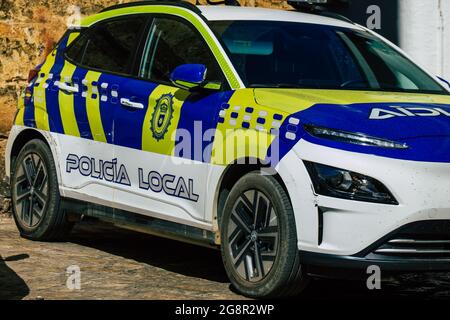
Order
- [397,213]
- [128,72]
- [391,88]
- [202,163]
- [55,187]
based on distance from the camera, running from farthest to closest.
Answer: [55,187], [128,72], [391,88], [202,163], [397,213]

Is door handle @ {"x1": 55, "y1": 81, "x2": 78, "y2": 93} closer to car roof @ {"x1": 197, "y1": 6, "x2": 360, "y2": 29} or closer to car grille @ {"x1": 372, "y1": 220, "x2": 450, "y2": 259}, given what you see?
car roof @ {"x1": 197, "y1": 6, "x2": 360, "y2": 29}

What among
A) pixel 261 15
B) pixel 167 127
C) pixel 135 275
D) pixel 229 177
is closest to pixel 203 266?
pixel 135 275

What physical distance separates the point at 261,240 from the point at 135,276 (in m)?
1.16

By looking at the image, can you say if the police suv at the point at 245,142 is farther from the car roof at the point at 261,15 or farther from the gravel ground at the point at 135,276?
the gravel ground at the point at 135,276

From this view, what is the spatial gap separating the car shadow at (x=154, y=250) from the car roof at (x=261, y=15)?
163 cm

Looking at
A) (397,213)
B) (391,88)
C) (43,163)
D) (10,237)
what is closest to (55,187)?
(43,163)

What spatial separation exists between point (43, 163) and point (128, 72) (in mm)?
1166

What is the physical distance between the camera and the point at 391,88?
755cm

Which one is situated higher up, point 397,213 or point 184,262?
point 397,213

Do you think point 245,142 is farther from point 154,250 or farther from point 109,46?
point 154,250

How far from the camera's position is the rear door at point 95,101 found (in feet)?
26.3

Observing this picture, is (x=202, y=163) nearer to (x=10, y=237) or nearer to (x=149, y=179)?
(x=149, y=179)

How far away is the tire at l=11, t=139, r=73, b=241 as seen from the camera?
28.6ft

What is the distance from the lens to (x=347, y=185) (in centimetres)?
622
